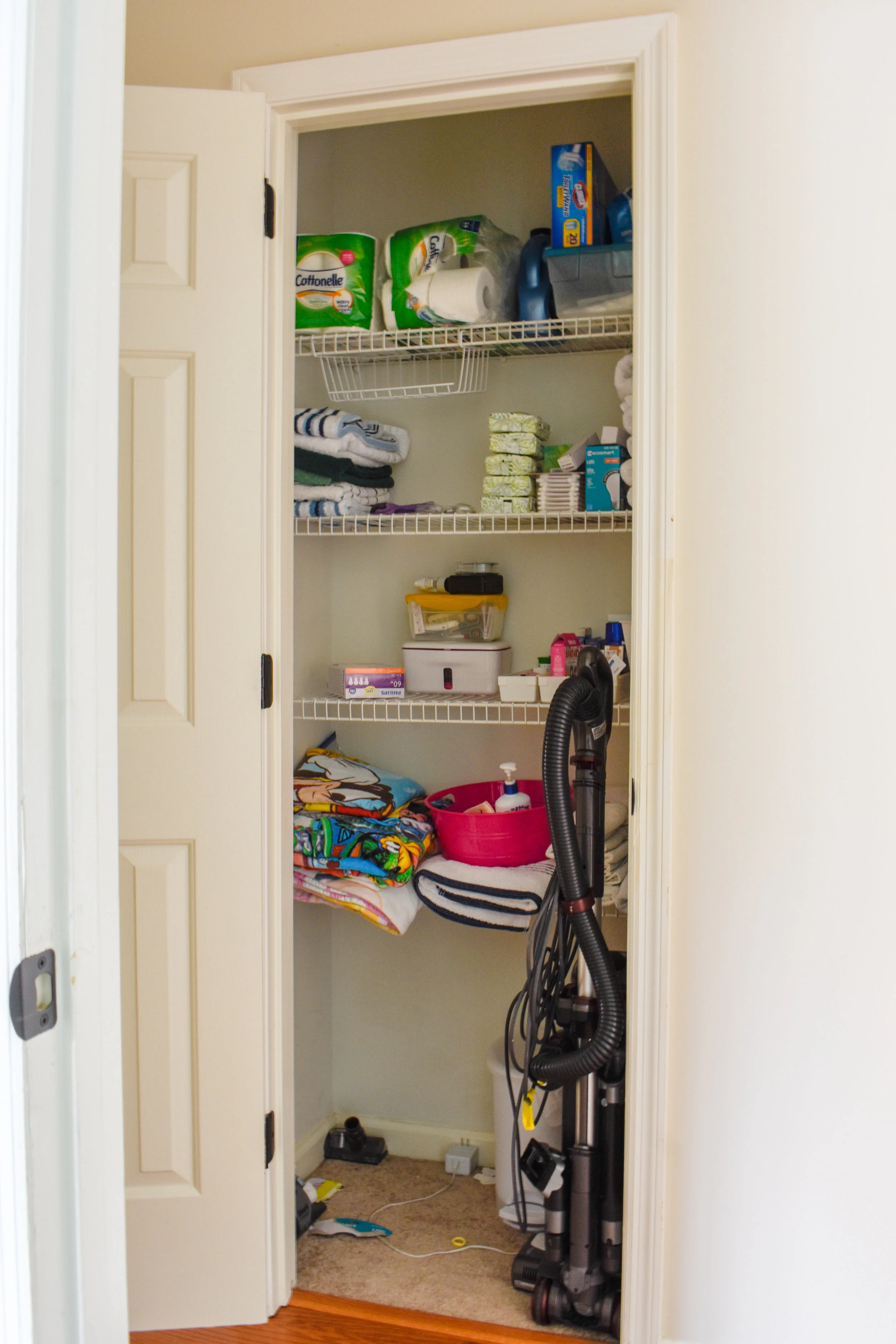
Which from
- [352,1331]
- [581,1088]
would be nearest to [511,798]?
[581,1088]

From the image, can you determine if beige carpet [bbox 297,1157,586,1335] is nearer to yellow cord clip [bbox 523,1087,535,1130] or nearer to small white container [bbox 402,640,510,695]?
yellow cord clip [bbox 523,1087,535,1130]

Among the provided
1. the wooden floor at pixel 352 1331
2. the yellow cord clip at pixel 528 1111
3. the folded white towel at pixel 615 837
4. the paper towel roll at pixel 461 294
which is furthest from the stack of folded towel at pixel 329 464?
the wooden floor at pixel 352 1331

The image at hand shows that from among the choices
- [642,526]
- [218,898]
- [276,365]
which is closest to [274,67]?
[276,365]

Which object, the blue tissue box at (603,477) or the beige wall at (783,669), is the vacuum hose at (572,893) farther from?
the blue tissue box at (603,477)

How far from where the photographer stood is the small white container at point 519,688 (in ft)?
7.51

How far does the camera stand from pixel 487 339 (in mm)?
2287

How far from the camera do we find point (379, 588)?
2.72m

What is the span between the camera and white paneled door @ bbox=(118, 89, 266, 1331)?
6.29 ft

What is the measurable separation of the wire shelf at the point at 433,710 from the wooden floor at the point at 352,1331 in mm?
1211

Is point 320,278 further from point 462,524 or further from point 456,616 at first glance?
point 456,616

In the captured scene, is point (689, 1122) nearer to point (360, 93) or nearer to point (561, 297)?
point (561, 297)

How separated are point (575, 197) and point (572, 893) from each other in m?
1.43

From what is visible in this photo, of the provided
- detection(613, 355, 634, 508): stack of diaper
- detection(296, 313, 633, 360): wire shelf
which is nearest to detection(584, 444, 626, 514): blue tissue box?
detection(613, 355, 634, 508): stack of diaper

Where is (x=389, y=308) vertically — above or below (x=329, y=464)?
above
